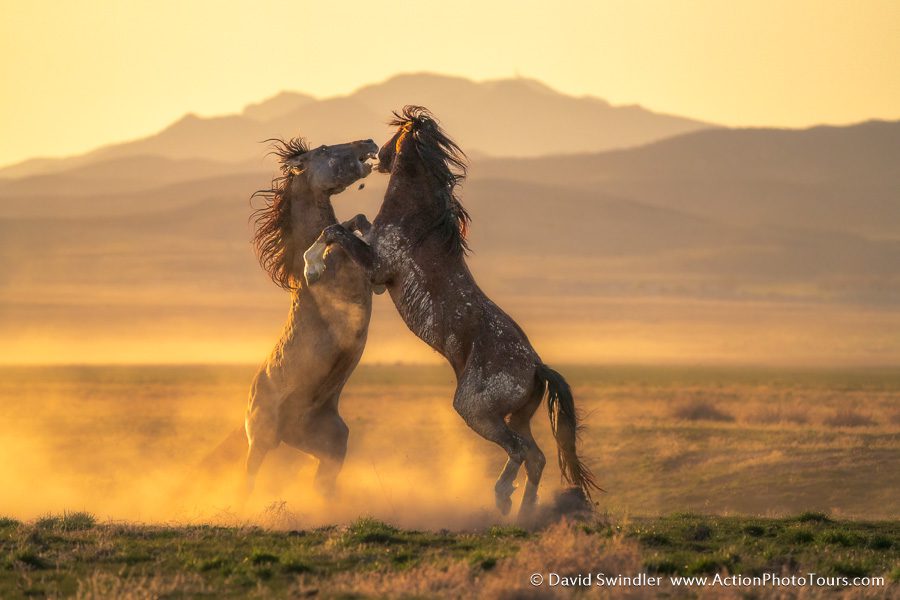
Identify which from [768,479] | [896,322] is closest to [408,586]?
[768,479]

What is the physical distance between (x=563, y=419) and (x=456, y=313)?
1.37 meters

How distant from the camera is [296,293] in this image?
14.8 metres

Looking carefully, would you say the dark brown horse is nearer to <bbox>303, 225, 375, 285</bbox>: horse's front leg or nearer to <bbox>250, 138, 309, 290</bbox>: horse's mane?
<bbox>303, 225, 375, 285</bbox>: horse's front leg

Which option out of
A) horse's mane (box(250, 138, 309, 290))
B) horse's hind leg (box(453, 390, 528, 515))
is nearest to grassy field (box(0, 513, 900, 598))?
horse's hind leg (box(453, 390, 528, 515))

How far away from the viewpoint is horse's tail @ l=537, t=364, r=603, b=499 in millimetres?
13297

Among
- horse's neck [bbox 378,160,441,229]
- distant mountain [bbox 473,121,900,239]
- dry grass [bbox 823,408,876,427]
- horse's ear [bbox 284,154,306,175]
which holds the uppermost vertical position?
distant mountain [bbox 473,121,900,239]

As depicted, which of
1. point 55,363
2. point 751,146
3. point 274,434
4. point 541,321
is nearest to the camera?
point 274,434

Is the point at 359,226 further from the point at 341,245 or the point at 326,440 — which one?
the point at 326,440

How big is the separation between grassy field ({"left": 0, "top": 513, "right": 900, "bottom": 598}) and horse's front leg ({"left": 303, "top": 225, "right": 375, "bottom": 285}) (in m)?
2.28

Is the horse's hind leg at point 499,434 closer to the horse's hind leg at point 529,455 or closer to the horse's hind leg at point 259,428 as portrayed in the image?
the horse's hind leg at point 529,455

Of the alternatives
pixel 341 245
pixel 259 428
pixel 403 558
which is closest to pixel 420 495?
pixel 259 428

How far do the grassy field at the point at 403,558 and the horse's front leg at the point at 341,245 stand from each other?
2.28 m

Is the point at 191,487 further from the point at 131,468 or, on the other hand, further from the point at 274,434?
the point at 131,468

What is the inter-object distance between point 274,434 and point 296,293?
1.42 metres
